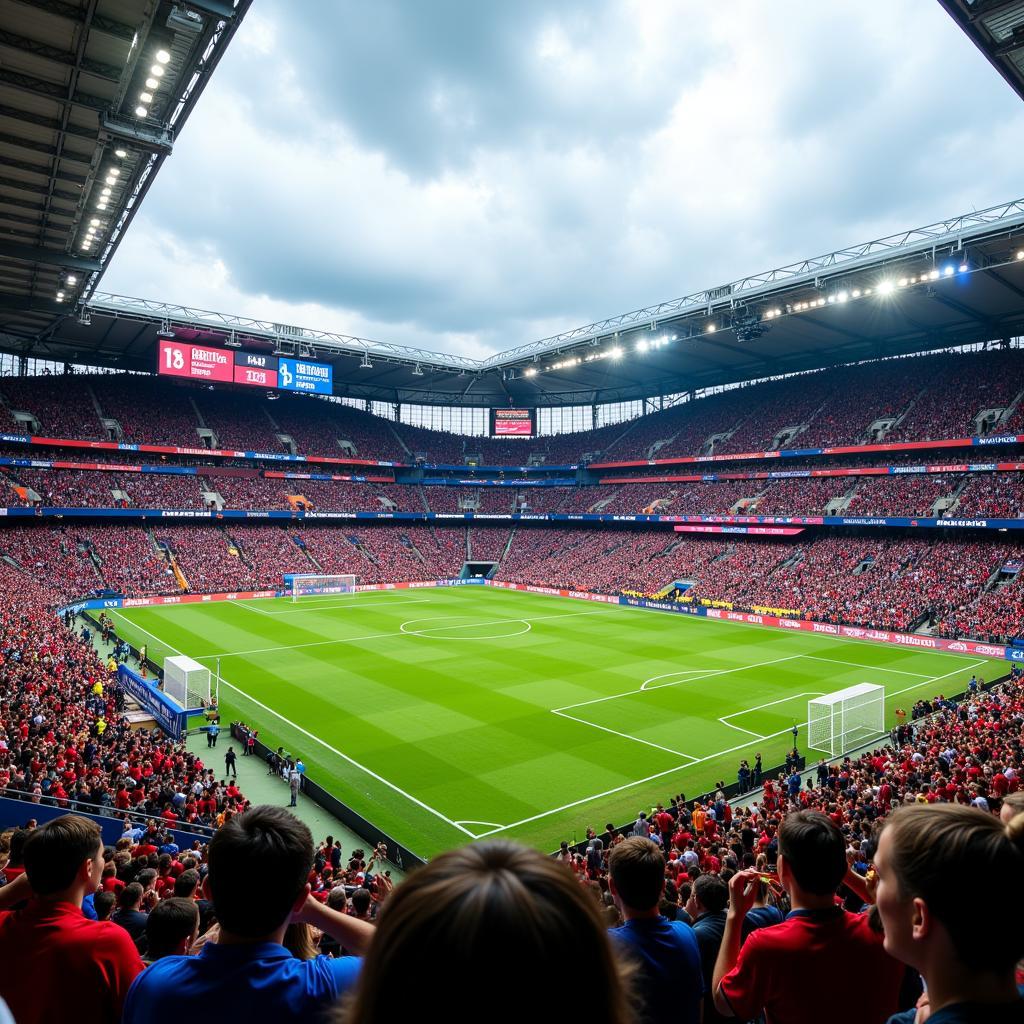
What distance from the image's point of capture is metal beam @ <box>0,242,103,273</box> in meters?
30.0

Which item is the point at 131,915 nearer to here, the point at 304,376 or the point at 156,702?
the point at 156,702

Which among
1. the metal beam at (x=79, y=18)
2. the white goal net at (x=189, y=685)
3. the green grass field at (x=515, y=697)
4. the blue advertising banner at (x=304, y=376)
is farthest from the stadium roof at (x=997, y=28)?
the blue advertising banner at (x=304, y=376)

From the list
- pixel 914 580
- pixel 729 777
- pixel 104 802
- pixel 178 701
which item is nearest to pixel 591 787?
pixel 729 777

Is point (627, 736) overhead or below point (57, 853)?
below

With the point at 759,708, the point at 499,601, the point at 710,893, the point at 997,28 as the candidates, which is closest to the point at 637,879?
the point at 710,893

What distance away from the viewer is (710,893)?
484cm

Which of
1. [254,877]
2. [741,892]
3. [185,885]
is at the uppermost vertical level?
[254,877]

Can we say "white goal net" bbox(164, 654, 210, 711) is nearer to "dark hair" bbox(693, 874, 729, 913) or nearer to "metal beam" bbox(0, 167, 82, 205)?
"metal beam" bbox(0, 167, 82, 205)

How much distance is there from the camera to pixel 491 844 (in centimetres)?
150

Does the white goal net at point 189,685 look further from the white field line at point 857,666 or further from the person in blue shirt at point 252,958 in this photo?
the white field line at point 857,666

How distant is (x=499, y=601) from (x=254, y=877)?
57.9m

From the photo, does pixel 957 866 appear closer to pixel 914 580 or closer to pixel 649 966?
pixel 649 966

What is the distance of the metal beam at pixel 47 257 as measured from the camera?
2998cm

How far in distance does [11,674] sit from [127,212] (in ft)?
57.8
